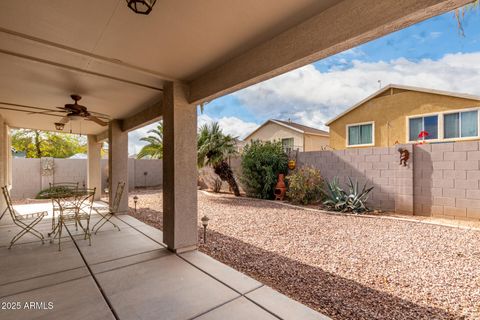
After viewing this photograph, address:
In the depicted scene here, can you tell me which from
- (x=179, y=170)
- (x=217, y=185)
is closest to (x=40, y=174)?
(x=217, y=185)

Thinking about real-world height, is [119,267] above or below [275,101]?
below

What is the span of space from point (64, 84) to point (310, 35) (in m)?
3.83

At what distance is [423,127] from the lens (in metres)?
9.38

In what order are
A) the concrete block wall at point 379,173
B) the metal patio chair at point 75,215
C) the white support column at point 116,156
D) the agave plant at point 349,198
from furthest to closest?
the agave plant at point 349,198, the white support column at point 116,156, the concrete block wall at point 379,173, the metal patio chair at point 75,215

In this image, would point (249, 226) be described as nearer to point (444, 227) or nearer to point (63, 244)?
point (63, 244)

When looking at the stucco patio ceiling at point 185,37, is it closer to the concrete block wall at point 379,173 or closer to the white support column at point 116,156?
the white support column at point 116,156

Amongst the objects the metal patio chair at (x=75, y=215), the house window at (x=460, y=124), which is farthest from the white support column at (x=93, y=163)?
the house window at (x=460, y=124)

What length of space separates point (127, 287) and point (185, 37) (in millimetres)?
2741

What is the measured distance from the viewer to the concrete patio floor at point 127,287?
82.0 inches

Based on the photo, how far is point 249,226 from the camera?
5262mm

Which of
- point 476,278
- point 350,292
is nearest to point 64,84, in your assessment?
point 350,292

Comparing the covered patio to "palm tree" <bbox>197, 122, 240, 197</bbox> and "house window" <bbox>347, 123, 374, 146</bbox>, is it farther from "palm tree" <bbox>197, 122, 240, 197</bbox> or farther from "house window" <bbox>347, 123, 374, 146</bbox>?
"house window" <bbox>347, 123, 374, 146</bbox>

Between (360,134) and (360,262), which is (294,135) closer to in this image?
(360,134)

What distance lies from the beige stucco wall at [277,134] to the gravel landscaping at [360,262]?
11.1 m
